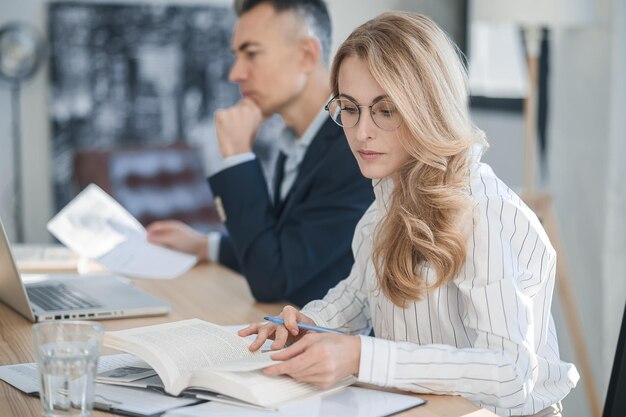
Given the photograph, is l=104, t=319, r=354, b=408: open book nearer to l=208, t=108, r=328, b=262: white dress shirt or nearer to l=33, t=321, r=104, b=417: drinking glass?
l=33, t=321, r=104, b=417: drinking glass

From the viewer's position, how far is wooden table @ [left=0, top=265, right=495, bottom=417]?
4.31 feet

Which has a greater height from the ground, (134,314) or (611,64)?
(611,64)

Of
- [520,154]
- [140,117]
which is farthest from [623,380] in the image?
[140,117]

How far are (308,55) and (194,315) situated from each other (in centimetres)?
77

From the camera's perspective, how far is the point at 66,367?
3.86 feet

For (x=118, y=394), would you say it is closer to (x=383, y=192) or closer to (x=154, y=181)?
(x=383, y=192)

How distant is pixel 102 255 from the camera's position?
7.96 feet

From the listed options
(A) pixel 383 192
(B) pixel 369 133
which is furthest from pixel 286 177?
(B) pixel 369 133

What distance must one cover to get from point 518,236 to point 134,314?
0.81m

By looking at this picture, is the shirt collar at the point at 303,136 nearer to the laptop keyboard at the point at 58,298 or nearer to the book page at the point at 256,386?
the laptop keyboard at the point at 58,298

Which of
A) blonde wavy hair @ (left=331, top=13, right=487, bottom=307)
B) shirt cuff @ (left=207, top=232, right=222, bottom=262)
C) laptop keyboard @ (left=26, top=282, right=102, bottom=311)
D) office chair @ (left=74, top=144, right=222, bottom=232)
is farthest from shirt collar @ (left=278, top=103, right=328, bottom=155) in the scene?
office chair @ (left=74, top=144, right=222, bottom=232)

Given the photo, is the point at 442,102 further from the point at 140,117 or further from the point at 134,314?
the point at 140,117

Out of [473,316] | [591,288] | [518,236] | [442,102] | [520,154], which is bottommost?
[591,288]

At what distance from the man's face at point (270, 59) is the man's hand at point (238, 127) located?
0.05 metres
